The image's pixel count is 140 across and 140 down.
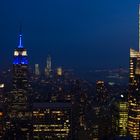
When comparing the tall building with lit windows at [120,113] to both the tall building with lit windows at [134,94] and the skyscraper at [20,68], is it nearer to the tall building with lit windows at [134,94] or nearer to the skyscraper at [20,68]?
the tall building with lit windows at [134,94]

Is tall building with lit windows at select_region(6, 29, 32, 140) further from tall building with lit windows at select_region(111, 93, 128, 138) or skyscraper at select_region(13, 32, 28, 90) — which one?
tall building with lit windows at select_region(111, 93, 128, 138)

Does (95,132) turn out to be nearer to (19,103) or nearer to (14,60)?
(19,103)

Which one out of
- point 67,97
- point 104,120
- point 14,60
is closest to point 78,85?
point 67,97

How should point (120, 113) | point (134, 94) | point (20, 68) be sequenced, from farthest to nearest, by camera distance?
point (20, 68)
point (134, 94)
point (120, 113)

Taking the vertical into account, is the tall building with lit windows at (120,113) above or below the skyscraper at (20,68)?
below

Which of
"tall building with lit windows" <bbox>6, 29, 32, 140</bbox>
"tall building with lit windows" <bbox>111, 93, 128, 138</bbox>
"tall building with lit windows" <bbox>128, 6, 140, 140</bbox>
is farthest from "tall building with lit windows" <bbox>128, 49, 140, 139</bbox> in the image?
"tall building with lit windows" <bbox>6, 29, 32, 140</bbox>

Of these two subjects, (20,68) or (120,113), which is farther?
(20,68)

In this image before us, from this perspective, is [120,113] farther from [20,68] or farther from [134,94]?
[20,68]

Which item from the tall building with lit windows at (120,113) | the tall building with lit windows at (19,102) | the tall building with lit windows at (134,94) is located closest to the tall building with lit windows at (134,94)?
the tall building with lit windows at (134,94)

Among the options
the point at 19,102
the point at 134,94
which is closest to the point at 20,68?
the point at 19,102

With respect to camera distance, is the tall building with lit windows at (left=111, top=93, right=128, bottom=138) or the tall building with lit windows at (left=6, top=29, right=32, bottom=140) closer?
the tall building with lit windows at (left=6, top=29, right=32, bottom=140)

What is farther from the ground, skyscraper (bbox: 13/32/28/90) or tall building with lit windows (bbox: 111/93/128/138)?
skyscraper (bbox: 13/32/28/90)
